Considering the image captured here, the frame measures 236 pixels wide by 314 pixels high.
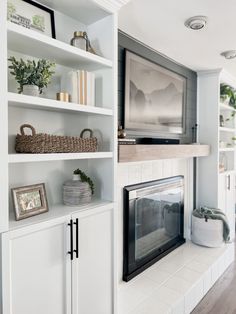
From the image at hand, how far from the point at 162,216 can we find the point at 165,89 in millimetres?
1420

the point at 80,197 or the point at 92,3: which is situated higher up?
the point at 92,3

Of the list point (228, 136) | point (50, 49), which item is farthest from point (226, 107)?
point (50, 49)

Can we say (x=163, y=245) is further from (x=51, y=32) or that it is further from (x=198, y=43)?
(x=51, y=32)

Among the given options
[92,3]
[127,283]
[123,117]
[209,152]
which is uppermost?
[92,3]

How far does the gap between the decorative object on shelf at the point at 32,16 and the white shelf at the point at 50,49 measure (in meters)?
0.12

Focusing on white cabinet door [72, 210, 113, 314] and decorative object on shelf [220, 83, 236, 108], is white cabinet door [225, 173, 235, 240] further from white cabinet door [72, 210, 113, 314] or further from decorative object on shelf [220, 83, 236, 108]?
white cabinet door [72, 210, 113, 314]

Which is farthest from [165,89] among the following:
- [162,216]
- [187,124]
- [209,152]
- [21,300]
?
[21,300]

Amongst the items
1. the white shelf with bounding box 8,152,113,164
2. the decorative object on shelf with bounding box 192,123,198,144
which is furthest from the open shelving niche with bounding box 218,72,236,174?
the white shelf with bounding box 8,152,113,164

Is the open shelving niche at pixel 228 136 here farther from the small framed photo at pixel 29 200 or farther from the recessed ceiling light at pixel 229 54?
the small framed photo at pixel 29 200

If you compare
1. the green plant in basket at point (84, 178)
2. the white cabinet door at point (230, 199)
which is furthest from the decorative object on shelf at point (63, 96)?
the white cabinet door at point (230, 199)

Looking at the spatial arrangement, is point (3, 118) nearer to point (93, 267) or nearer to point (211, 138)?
point (93, 267)

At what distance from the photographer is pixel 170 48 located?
101 inches

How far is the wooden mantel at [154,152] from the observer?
6.35ft

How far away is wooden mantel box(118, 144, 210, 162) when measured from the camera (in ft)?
6.35
